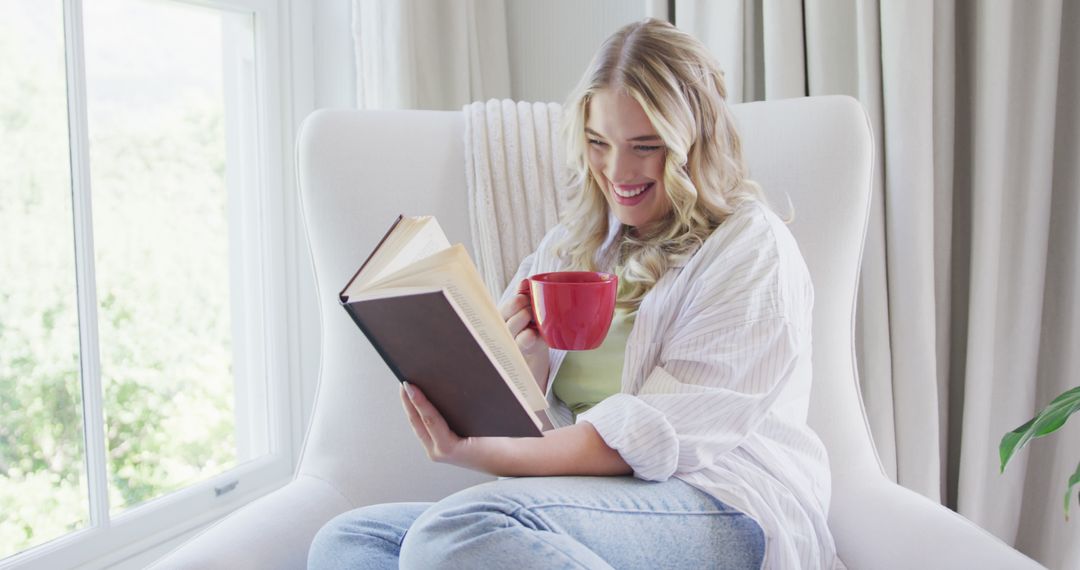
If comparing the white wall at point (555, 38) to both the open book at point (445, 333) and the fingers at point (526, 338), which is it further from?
the open book at point (445, 333)

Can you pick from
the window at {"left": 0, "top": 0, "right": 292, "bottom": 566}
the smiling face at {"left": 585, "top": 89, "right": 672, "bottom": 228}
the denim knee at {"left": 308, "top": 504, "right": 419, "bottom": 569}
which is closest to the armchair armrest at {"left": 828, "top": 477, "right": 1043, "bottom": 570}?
the smiling face at {"left": 585, "top": 89, "right": 672, "bottom": 228}

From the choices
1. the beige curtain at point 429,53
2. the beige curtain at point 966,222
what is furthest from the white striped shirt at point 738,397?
the beige curtain at point 429,53

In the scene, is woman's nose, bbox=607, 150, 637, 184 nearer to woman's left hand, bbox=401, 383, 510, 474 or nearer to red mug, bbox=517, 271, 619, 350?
red mug, bbox=517, 271, 619, 350

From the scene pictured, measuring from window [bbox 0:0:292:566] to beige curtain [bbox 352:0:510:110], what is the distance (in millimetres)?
255

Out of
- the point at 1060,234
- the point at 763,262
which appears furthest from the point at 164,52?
the point at 1060,234

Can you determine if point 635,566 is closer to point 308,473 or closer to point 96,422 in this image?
point 308,473

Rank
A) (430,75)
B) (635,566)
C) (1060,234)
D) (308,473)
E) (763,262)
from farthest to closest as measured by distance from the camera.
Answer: (430,75), (1060,234), (308,473), (763,262), (635,566)

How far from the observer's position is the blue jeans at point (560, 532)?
2.72 feet

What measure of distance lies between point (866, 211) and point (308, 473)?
0.91 meters

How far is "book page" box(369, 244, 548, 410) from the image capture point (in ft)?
2.55

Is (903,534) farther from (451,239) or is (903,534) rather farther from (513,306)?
(451,239)

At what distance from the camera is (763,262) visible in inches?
40.1

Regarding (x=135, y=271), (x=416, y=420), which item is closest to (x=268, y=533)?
(x=416, y=420)

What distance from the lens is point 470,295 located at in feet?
2.61
